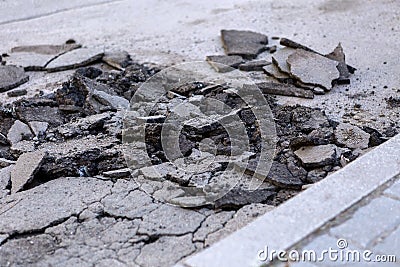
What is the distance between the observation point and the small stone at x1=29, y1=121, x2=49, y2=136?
4578 mm

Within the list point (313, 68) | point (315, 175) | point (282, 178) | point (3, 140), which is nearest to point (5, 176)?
point (3, 140)

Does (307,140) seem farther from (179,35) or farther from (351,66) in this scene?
(179,35)

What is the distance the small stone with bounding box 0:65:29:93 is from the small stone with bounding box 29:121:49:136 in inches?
41.9

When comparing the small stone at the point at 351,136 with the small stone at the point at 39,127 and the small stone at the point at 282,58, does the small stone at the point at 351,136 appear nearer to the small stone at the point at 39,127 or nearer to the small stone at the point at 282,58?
the small stone at the point at 282,58

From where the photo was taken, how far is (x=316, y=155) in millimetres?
3967

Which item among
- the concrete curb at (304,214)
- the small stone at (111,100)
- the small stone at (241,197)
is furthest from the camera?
the small stone at (111,100)

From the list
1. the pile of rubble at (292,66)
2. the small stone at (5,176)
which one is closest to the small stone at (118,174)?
the small stone at (5,176)

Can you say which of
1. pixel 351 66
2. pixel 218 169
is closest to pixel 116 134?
pixel 218 169

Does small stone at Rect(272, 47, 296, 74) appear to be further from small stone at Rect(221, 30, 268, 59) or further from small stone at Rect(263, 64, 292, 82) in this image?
small stone at Rect(221, 30, 268, 59)

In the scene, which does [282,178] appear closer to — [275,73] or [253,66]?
[275,73]

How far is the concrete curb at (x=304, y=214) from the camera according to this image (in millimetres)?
2721

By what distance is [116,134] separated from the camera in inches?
171

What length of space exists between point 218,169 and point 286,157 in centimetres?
44

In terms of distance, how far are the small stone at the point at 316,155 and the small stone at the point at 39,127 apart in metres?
1.80
